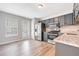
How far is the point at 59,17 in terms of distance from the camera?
515 cm

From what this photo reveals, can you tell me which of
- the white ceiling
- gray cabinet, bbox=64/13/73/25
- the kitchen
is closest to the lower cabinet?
the kitchen

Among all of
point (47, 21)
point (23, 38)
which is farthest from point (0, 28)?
point (47, 21)

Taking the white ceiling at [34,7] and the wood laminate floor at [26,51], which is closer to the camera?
the wood laminate floor at [26,51]

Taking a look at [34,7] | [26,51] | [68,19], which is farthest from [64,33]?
[34,7]

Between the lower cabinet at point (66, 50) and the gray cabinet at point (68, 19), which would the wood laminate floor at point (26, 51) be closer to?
the lower cabinet at point (66, 50)

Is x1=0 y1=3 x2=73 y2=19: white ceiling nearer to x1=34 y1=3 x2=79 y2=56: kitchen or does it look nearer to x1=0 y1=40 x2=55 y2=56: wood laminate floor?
x1=34 y1=3 x2=79 y2=56: kitchen

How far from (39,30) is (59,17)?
2.29m

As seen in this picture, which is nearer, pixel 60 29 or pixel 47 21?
pixel 60 29

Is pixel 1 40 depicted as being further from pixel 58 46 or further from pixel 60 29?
pixel 58 46

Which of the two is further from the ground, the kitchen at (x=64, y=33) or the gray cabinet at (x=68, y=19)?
the gray cabinet at (x=68, y=19)

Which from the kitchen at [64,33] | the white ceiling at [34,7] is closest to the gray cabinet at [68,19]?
the kitchen at [64,33]

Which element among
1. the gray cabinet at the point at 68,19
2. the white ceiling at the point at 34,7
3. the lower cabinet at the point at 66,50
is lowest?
the lower cabinet at the point at 66,50

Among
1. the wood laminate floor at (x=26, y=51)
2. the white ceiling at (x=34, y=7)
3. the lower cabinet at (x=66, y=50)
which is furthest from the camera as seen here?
the white ceiling at (x=34, y=7)

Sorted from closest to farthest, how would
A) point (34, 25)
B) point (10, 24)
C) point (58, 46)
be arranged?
point (58, 46) < point (10, 24) < point (34, 25)
